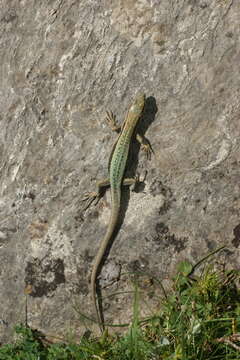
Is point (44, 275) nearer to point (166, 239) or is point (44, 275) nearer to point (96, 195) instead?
point (96, 195)

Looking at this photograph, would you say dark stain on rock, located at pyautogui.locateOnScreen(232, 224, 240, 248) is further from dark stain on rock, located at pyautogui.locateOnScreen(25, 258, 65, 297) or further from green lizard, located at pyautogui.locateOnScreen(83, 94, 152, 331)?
dark stain on rock, located at pyautogui.locateOnScreen(25, 258, 65, 297)

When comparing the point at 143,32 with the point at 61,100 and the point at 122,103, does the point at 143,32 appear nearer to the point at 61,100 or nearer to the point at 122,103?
the point at 122,103

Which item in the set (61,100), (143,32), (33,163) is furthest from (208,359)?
(143,32)

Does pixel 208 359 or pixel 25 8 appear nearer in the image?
pixel 208 359

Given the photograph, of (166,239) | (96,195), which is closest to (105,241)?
(96,195)

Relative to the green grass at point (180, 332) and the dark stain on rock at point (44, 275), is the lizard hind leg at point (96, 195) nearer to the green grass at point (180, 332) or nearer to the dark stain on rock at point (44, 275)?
the dark stain on rock at point (44, 275)

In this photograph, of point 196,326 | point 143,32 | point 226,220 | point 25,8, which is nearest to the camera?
point 196,326
